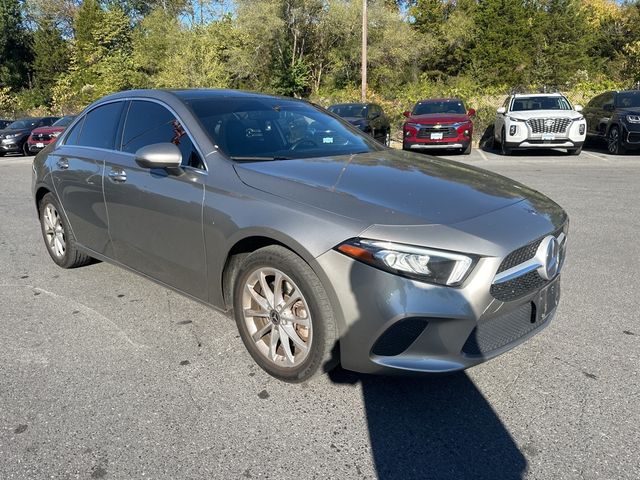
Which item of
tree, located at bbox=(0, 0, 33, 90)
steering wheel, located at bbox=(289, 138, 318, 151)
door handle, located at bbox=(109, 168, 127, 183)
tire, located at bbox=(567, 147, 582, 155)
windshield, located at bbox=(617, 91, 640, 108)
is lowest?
tire, located at bbox=(567, 147, 582, 155)

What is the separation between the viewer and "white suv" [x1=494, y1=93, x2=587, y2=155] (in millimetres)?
14016

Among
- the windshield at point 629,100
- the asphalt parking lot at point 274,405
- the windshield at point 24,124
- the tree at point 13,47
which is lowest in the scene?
the asphalt parking lot at point 274,405

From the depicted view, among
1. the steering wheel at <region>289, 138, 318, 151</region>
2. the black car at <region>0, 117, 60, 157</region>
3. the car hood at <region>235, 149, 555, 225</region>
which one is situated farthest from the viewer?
the black car at <region>0, 117, 60, 157</region>

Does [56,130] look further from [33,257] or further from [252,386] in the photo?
[252,386]

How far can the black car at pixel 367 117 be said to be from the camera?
15831 millimetres

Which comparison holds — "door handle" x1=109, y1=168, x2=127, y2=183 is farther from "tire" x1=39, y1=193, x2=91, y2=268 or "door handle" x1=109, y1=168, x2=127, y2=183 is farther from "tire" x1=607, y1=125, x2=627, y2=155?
"tire" x1=607, y1=125, x2=627, y2=155

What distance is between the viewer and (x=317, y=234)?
2.64 m

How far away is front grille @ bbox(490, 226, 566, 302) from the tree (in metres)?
60.1

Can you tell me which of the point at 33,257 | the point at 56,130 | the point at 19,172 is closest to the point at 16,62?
the point at 56,130

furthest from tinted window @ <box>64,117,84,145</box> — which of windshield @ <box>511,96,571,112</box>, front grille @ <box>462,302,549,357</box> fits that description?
windshield @ <box>511,96,571,112</box>

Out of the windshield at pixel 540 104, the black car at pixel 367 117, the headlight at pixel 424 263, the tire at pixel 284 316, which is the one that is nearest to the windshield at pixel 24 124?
the black car at pixel 367 117

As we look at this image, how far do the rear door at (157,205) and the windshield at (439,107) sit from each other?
1363 centimetres

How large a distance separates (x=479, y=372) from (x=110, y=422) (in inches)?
78.4

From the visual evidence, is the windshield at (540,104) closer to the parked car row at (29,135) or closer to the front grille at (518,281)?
the front grille at (518,281)
